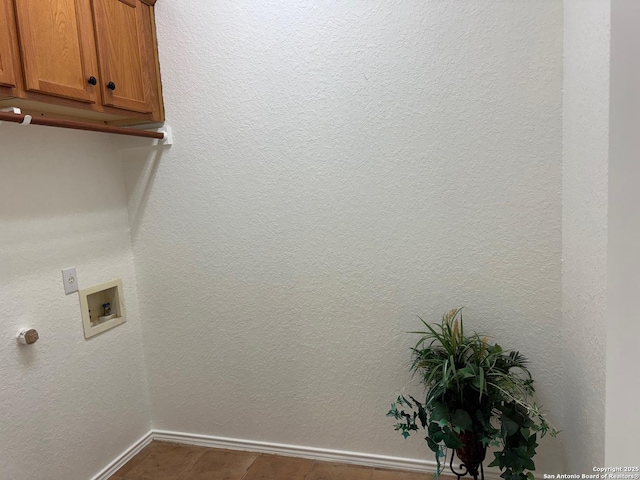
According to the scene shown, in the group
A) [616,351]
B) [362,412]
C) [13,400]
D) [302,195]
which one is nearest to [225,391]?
[362,412]

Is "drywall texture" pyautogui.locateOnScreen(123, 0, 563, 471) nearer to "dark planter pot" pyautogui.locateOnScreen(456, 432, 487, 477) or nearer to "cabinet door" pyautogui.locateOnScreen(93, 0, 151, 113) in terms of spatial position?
"cabinet door" pyautogui.locateOnScreen(93, 0, 151, 113)

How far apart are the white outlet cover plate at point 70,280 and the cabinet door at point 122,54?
0.76m

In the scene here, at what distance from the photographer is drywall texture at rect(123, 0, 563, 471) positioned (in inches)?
66.6

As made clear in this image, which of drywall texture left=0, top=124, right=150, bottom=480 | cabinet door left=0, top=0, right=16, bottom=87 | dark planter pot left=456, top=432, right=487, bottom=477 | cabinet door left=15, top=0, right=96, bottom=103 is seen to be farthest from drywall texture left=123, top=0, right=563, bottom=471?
cabinet door left=0, top=0, right=16, bottom=87

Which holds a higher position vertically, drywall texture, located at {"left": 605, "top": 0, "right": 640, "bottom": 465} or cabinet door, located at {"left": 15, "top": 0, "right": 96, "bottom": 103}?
cabinet door, located at {"left": 15, "top": 0, "right": 96, "bottom": 103}

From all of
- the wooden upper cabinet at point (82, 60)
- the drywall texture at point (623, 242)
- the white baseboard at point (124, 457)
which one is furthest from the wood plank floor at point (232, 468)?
the wooden upper cabinet at point (82, 60)

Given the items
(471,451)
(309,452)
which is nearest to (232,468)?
(309,452)

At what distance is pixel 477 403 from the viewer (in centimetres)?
158

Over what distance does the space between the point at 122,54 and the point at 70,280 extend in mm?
1038

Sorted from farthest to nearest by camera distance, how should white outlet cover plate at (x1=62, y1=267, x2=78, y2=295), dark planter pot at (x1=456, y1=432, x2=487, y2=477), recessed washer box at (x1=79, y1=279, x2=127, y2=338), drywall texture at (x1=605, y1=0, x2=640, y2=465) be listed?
recessed washer box at (x1=79, y1=279, x2=127, y2=338) → white outlet cover plate at (x1=62, y1=267, x2=78, y2=295) → dark planter pot at (x1=456, y1=432, x2=487, y2=477) → drywall texture at (x1=605, y1=0, x2=640, y2=465)

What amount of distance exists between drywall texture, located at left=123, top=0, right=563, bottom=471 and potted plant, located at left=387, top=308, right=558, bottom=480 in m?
0.15

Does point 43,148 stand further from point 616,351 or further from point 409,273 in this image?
point 616,351

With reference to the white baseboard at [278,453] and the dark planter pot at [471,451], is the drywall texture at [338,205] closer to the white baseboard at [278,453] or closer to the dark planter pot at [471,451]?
the white baseboard at [278,453]

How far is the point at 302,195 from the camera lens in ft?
6.40
